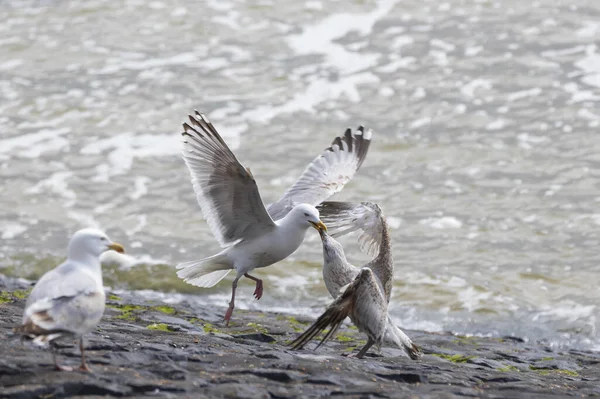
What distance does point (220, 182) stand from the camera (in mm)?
8133

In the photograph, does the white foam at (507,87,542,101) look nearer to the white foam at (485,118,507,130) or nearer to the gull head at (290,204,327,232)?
the white foam at (485,118,507,130)

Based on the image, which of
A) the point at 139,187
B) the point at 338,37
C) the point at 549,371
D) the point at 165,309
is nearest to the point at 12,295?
the point at 165,309

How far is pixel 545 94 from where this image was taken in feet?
58.1

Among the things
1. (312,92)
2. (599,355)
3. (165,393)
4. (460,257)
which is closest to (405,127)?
(312,92)

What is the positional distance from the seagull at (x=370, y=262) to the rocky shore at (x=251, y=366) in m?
0.21

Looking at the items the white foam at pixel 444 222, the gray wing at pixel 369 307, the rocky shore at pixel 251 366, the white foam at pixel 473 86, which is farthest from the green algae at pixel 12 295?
the white foam at pixel 473 86

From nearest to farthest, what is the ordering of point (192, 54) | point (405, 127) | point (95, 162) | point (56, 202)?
point (56, 202) < point (95, 162) < point (405, 127) < point (192, 54)

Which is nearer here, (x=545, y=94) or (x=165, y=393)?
(x=165, y=393)

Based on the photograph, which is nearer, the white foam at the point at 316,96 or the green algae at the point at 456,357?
the green algae at the point at 456,357

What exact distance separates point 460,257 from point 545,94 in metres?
6.58

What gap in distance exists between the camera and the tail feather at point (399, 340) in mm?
6852

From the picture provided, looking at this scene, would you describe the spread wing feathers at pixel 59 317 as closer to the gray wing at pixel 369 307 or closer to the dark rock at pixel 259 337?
A: the gray wing at pixel 369 307

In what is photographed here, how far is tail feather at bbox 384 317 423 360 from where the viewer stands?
685 centimetres

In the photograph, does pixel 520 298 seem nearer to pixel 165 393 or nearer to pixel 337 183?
pixel 337 183
